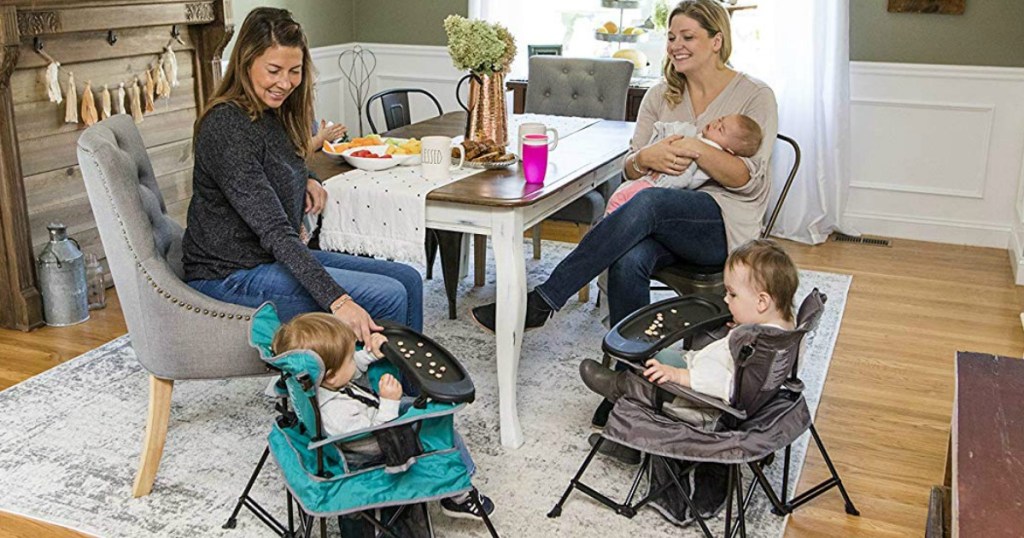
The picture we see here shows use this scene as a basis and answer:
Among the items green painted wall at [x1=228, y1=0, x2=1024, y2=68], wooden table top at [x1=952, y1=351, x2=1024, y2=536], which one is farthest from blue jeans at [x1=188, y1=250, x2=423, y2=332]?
green painted wall at [x1=228, y1=0, x2=1024, y2=68]

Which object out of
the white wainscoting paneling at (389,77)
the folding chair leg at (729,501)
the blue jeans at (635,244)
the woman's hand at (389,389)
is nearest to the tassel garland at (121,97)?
the white wainscoting paneling at (389,77)

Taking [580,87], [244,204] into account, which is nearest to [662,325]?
[244,204]

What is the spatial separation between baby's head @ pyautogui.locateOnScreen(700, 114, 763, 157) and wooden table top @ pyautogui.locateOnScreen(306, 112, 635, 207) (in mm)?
361

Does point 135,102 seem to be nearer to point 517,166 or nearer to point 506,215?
point 517,166

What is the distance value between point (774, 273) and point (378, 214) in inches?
41.1

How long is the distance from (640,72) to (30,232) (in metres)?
3.11

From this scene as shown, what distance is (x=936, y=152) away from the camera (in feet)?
16.0

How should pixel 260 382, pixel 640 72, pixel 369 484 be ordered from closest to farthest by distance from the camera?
pixel 369 484
pixel 260 382
pixel 640 72

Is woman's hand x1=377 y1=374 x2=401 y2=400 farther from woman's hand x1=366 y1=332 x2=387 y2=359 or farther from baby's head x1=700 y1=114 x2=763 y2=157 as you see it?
baby's head x1=700 y1=114 x2=763 y2=157

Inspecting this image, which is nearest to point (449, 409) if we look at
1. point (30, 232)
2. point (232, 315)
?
point (232, 315)

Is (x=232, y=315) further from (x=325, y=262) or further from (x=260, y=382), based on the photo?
(x=260, y=382)

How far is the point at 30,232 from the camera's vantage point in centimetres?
359

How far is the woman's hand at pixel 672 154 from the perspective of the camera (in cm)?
292

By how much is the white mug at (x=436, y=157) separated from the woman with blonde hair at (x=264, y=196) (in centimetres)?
33
